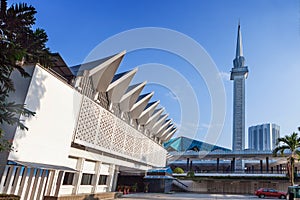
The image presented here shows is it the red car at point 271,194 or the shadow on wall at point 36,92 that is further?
the red car at point 271,194

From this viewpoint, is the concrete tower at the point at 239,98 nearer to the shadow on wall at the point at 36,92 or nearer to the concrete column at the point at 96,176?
the concrete column at the point at 96,176

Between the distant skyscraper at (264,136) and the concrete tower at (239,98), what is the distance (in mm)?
25997

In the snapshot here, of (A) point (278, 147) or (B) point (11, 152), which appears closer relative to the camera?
(B) point (11, 152)

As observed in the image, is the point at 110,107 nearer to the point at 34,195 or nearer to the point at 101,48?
the point at 101,48

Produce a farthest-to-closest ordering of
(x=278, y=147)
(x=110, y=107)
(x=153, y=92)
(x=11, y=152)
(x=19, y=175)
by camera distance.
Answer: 1. (x=153, y=92)
2. (x=278, y=147)
3. (x=110, y=107)
4. (x=19, y=175)
5. (x=11, y=152)

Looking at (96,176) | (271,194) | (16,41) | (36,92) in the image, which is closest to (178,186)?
(271,194)

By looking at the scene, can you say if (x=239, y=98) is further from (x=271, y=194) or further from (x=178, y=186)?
(x=271, y=194)

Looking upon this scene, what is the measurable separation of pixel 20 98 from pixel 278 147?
2462cm

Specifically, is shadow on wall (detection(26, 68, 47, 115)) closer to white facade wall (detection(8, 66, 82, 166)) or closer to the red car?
white facade wall (detection(8, 66, 82, 166))

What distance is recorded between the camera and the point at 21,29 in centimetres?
820

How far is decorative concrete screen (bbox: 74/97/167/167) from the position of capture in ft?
51.4

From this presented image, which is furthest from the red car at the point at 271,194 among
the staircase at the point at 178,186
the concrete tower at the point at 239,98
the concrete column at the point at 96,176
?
the concrete tower at the point at 239,98

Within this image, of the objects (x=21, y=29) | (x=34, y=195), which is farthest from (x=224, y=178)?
(x=21, y=29)

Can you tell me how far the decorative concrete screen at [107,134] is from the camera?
1567cm
